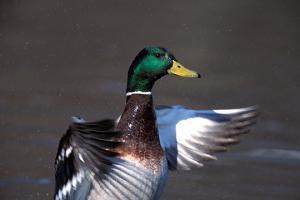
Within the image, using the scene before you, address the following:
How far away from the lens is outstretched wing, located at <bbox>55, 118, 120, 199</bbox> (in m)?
5.99

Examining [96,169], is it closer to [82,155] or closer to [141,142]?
[82,155]

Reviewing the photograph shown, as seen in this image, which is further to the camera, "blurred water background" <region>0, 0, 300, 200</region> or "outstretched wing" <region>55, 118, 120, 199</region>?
"blurred water background" <region>0, 0, 300, 200</region>

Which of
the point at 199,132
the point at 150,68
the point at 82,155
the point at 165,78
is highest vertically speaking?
the point at 150,68

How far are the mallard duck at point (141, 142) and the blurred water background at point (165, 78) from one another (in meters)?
0.83

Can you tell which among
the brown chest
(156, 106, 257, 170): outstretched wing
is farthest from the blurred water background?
the brown chest

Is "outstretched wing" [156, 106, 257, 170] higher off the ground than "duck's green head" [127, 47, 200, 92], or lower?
lower

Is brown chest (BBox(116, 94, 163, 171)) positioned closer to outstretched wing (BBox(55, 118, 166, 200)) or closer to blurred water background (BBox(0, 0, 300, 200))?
outstretched wing (BBox(55, 118, 166, 200))

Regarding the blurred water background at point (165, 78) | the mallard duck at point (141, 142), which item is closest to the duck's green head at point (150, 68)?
the mallard duck at point (141, 142)

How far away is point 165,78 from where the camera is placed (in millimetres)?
10992

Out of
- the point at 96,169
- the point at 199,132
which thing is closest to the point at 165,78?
the point at 199,132

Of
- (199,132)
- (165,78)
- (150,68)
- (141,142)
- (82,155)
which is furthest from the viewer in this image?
(165,78)

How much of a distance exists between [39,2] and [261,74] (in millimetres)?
3808

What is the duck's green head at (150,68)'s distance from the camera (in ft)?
22.1

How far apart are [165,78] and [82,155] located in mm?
4896
